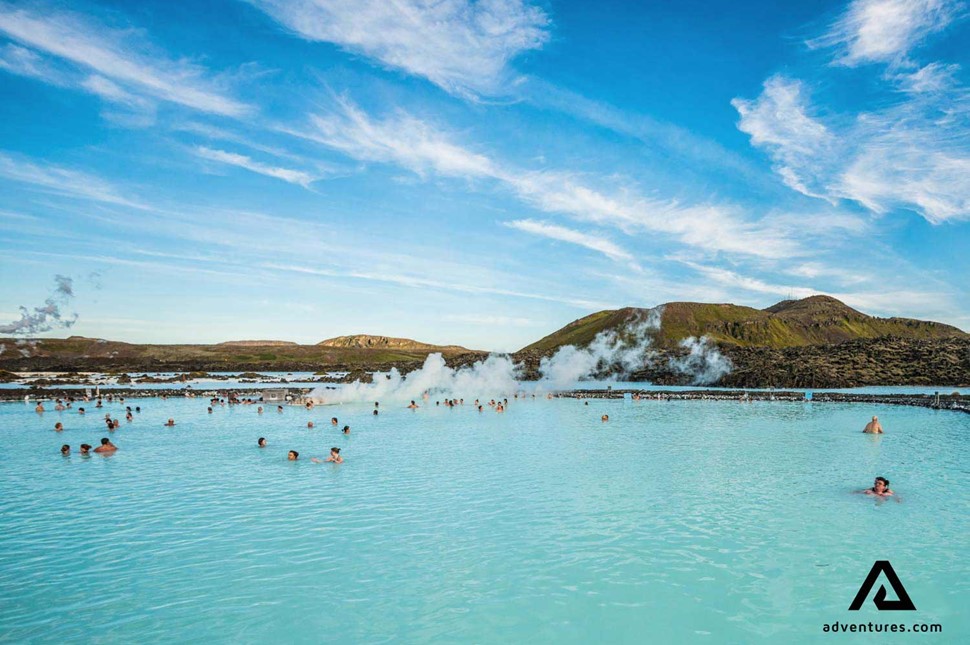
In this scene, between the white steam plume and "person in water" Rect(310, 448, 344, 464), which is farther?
the white steam plume

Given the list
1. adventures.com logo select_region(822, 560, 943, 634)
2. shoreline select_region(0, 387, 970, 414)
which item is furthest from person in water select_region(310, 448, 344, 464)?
shoreline select_region(0, 387, 970, 414)

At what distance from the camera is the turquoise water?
39.4 ft

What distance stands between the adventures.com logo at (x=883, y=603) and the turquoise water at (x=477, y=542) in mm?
222

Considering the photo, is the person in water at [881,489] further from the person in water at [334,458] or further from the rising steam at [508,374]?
the rising steam at [508,374]

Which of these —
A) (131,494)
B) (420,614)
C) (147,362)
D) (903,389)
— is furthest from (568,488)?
(147,362)

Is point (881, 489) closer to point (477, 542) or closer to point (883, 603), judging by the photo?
point (883, 603)

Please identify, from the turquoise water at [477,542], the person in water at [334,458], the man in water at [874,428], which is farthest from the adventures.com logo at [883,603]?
the man in water at [874,428]

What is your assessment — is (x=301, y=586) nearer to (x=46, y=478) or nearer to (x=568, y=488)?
(x=568, y=488)

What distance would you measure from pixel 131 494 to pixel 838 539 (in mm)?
24477

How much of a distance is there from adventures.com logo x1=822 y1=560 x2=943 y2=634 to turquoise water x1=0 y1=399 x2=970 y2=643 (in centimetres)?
22

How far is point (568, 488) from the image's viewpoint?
23547mm

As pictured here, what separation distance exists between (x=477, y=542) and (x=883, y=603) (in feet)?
31.5

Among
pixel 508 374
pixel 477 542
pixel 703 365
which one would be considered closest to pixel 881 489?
pixel 477 542

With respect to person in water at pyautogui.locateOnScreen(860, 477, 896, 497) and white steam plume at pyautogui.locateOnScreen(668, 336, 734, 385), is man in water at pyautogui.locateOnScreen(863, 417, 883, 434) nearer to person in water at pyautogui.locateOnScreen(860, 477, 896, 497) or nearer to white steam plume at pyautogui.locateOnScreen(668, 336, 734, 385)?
person in water at pyautogui.locateOnScreen(860, 477, 896, 497)
